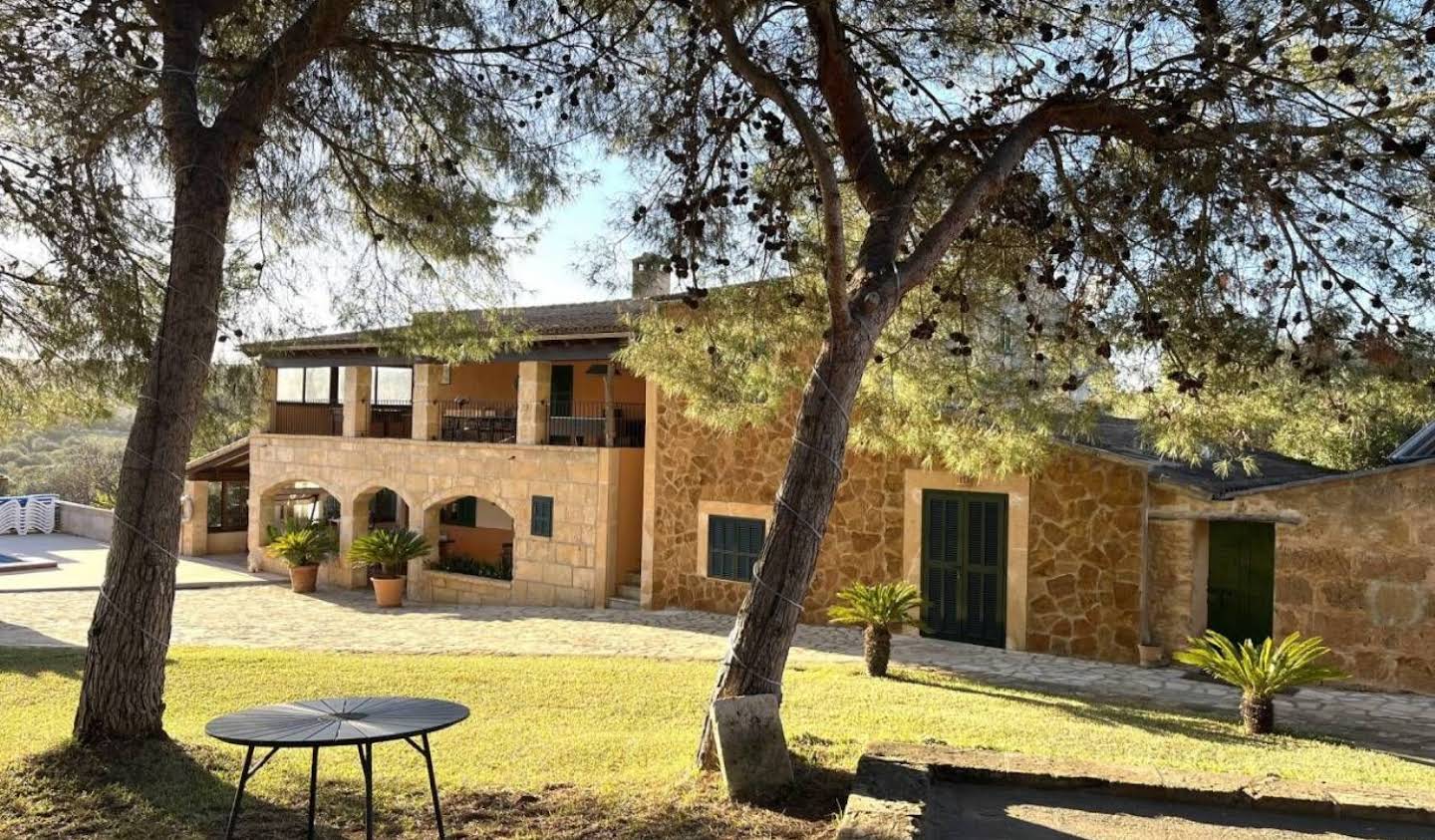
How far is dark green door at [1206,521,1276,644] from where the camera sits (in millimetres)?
11586

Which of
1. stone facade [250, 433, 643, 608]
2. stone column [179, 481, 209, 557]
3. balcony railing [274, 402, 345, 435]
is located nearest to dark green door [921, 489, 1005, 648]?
stone facade [250, 433, 643, 608]

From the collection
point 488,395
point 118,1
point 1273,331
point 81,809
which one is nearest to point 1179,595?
point 1273,331

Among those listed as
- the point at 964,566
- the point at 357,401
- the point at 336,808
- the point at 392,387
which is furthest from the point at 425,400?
the point at 336,808

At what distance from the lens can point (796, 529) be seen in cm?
541

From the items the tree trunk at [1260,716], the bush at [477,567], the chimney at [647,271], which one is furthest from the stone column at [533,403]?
the tree trunk at [1260,716]

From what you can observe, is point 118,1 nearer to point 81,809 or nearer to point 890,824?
point 81,809

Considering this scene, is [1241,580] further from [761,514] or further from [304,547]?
[304,547]

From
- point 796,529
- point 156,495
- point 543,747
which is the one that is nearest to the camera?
point 796,529

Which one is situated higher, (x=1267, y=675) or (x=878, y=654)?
(x=1267, y=675)

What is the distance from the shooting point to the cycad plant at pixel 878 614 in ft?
34.5

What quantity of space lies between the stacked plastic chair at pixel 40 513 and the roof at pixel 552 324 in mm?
14425

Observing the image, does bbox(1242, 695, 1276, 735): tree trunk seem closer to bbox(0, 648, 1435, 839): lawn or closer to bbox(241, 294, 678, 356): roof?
bbox(0, 648, 1435, 839): lawn

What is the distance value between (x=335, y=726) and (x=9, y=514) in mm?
29597

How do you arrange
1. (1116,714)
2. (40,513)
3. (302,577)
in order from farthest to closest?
(40,513), (302,577), (1116,714)
